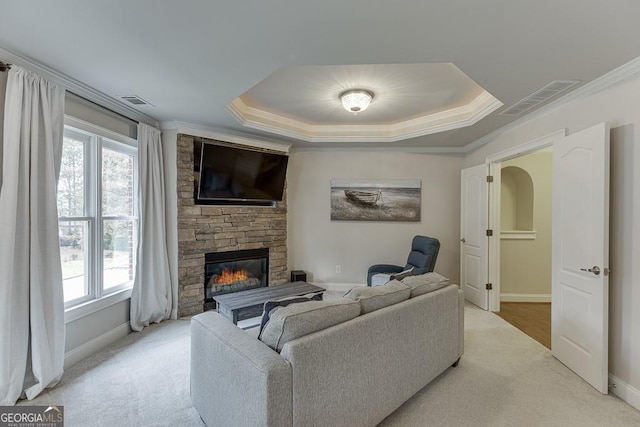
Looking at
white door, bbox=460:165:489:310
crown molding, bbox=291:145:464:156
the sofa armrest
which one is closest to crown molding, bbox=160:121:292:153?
crown molding, bbox=291:145:464:156

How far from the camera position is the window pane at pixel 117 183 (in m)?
3.14

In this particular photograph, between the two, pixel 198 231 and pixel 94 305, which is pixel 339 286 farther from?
pixel 94 305

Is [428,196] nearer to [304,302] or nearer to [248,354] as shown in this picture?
[304,302]

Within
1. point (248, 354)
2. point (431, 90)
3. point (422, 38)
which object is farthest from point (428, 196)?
point (248, 354)

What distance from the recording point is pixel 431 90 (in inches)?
123

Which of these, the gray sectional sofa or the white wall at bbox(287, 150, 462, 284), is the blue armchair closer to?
the white wall at bbox(287, 150, 462, 284)

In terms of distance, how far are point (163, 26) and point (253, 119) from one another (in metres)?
2.10

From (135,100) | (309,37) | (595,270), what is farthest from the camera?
(135,100)

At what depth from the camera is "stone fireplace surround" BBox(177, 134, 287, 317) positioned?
379 centimetres

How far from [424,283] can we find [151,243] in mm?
2965

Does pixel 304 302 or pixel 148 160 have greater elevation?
pixel 148 160

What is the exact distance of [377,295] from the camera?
2043 millimetres

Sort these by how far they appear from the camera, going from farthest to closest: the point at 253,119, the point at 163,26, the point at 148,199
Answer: the point at 253,119 → the point at 148,199 → the point at 163,26

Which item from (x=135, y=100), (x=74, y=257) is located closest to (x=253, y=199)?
(x=135, y=100)
